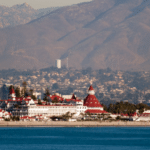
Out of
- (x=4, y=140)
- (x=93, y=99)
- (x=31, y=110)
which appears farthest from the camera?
(x=93, y=99)

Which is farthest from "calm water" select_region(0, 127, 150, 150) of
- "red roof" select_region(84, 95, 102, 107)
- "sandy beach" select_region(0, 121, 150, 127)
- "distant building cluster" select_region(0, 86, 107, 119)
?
"red roof" select_region(84, 95, 102, 107)

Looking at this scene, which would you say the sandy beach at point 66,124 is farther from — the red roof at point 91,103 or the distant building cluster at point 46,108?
the red roof at point 91,103

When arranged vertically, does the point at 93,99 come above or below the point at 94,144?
above

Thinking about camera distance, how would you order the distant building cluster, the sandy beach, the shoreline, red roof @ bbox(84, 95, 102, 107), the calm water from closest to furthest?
1. the calm water
2. the sandy beach
3. the shoreline
4. the distant building cluster
5. red roof @ bbox(84, 95, 102, 107)

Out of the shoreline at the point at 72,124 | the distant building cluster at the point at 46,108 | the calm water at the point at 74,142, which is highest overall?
the distant building cluster at the point at 46,108

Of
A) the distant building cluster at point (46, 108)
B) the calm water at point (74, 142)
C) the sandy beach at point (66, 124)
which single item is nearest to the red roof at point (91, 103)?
the distant building cluster at point (46, 108)

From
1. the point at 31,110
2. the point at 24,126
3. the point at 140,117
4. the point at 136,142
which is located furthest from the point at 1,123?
the point at 136,142

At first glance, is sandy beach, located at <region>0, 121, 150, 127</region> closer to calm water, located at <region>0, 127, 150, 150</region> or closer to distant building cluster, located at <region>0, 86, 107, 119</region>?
distant building cluster, located at <region>0, 86, 107, 119</region>

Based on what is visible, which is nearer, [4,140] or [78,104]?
[4,140]

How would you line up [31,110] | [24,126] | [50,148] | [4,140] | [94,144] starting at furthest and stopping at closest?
[31,110] < [24,126] < [4,140] < [94,144] < [50,148]

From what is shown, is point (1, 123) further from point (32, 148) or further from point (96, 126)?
point (32, 148)

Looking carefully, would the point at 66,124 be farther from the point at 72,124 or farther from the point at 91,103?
the point at 91,103
